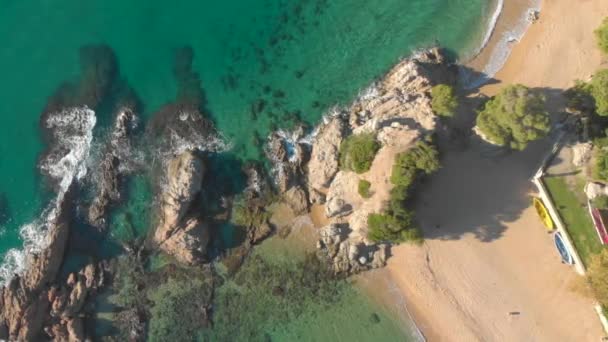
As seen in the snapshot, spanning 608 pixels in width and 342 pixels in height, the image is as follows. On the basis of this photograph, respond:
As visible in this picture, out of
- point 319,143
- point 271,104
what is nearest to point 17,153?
point 271,104

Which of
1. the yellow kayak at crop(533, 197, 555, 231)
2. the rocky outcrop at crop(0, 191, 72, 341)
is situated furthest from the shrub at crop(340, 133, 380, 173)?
the rocky outcrop at crop(0, 191, 72, 341)

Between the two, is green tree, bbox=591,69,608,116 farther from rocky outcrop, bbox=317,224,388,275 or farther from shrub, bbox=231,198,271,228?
shrub, bbox=231,198,271,228

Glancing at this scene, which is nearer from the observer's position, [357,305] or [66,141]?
[357,305]

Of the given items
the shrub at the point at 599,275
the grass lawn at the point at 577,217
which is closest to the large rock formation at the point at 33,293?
the grass lawn at the point at 577,217

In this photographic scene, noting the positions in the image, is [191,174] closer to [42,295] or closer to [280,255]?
[280,255]

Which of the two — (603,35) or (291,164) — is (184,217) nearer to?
(291,164)

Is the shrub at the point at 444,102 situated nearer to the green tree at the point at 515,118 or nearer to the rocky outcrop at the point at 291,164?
the green tree at the point at 515,118
